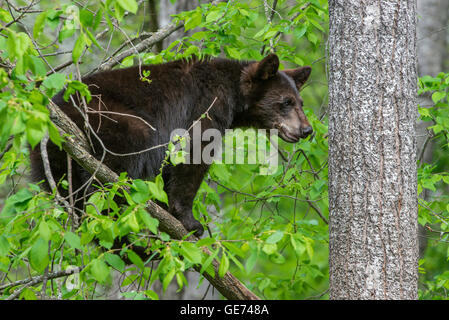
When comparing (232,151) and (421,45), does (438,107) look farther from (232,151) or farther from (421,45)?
(421,45)

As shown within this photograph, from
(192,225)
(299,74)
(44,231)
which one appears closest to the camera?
(44,231)

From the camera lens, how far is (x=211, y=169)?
508cm

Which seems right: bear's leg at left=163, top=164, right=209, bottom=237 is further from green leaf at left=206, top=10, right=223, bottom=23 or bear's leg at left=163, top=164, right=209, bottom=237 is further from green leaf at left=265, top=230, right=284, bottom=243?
green leaf at left=265, top=230, right=284, bottom=243

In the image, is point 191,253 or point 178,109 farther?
point 178,109

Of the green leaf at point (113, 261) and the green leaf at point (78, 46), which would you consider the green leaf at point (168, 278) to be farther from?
the green leaf at point (78, 46)

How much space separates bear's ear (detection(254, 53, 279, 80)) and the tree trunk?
1.59 m

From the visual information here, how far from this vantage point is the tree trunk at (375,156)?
3.25 m

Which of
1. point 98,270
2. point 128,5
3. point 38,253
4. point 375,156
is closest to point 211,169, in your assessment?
Answer: point 375,156

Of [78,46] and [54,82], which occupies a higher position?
[78,46]

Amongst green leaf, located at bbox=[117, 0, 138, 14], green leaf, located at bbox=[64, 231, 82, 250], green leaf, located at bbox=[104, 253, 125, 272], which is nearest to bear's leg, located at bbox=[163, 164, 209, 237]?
green leaf, located at bbox=[104, 253, 125, 272]

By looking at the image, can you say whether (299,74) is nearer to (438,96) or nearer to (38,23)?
(438,96)

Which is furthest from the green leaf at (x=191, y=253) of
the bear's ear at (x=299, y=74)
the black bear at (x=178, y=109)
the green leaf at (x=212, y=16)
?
the bear's ear at (x=299, y=74)

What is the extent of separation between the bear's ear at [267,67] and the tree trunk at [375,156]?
1594 mm

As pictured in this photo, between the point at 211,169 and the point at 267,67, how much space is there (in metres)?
1.12
